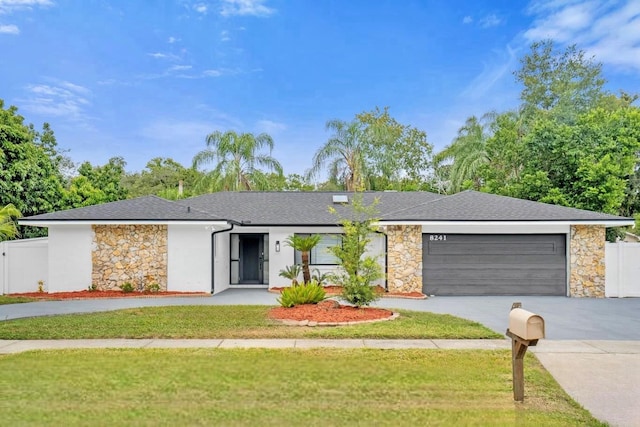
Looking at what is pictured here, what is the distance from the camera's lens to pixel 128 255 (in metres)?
14.5

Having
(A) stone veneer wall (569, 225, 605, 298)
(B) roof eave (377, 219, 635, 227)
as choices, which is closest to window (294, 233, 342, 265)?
(B) roof eave (377, 219, 635, 227)

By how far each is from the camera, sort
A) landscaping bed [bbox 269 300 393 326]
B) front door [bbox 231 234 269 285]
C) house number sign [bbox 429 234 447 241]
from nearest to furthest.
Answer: landscaping bed [bbox 269 300 393 326], house number sign [bbox 429 234 447 241], front door [bbox 231 234 269 285]

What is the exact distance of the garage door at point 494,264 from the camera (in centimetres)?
1449

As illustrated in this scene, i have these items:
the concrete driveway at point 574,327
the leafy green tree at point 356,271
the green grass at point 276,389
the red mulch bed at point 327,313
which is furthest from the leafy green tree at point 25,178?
the leafy green tree at point 356,271

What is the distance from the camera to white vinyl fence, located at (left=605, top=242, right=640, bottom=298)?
1433 cm

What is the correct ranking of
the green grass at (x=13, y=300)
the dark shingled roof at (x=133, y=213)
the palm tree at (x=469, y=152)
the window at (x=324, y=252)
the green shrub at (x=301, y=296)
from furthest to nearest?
the palm tree at (x=469, y=152), the window at (x=324, y=252), the dark shingled roof at (x=133, y=213), the green grass at (x=13, y=300), the green shrub at (x=301, y=296)

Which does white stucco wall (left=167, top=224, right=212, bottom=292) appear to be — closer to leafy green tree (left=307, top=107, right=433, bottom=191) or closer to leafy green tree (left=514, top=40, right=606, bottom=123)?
leafy green tree (left=307, top=107, right=433, bottom=191)

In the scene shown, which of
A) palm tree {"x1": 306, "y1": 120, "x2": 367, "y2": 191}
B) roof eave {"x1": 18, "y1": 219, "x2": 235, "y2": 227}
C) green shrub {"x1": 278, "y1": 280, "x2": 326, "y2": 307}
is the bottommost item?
green shrub {"x1": 278, "y1": 280, "x2": 326, "y2": 307}

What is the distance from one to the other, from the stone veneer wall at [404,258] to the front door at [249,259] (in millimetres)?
5082

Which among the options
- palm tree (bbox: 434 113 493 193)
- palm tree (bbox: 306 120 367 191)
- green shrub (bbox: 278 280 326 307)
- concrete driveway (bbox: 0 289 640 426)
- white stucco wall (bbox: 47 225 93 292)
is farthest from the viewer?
palm tree (bbox: 306 120 367 191)

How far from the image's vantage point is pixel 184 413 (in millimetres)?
4660

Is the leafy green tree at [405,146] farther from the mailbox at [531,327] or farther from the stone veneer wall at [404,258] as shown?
the mailbox at [531,327]

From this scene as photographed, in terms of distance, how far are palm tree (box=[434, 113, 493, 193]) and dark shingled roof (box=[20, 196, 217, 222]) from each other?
54.1ft

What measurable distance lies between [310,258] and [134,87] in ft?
61.8
